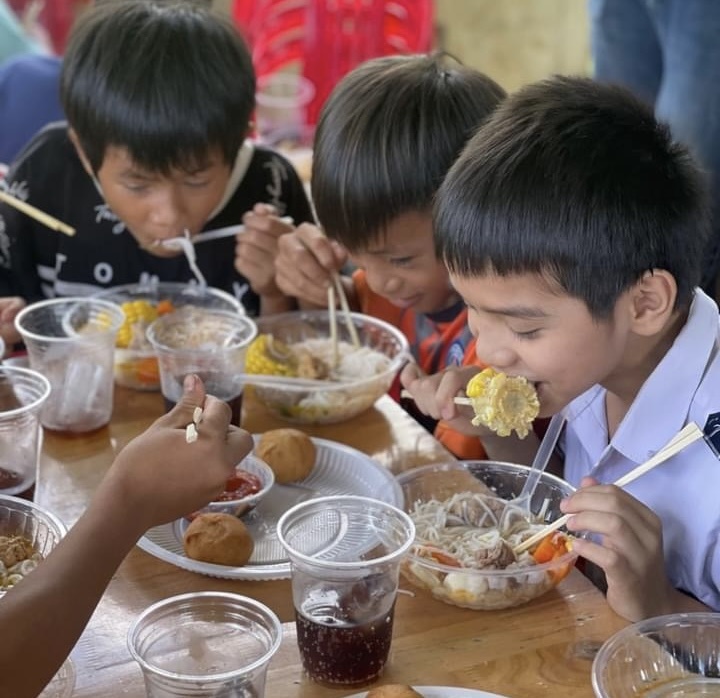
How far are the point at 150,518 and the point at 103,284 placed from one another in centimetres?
134

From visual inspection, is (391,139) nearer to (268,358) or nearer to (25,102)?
(268,358)

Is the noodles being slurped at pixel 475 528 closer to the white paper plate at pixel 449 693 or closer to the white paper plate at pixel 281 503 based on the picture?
the white paper plate at pixel 281 503

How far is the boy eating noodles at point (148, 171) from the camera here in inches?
81.6

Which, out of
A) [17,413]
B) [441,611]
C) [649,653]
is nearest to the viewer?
[649,653]

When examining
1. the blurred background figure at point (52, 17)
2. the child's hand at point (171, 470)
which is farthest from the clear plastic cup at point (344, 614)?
the blurred background figure at point (52, 17)

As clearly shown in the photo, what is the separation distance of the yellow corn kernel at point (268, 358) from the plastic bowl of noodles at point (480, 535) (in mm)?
414

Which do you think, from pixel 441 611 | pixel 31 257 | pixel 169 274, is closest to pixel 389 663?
pixel 441 611

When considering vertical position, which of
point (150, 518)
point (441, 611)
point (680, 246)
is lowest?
point (441, 611)

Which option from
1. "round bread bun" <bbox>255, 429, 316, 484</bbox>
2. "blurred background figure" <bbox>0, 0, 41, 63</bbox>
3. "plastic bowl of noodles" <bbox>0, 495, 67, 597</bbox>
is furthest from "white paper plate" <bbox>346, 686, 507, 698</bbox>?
"blurred background figure" <bbox>0, 0, 41, 63</bbox>

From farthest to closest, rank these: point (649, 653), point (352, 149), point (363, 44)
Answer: point (363, 44) → point (352, 149) → point (649, 653)

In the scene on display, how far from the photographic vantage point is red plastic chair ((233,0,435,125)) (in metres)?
3.93

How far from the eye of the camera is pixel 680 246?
4.59 ft

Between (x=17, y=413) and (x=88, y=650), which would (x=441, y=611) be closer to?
(x=88, y=650)

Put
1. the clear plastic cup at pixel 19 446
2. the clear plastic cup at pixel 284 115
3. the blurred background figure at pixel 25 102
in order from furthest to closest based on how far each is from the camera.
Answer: the clear plastic cup at pixel 284 115 → the blurred background figure at pixel 25 102 → the clear plastic cup at pixel 19 446
